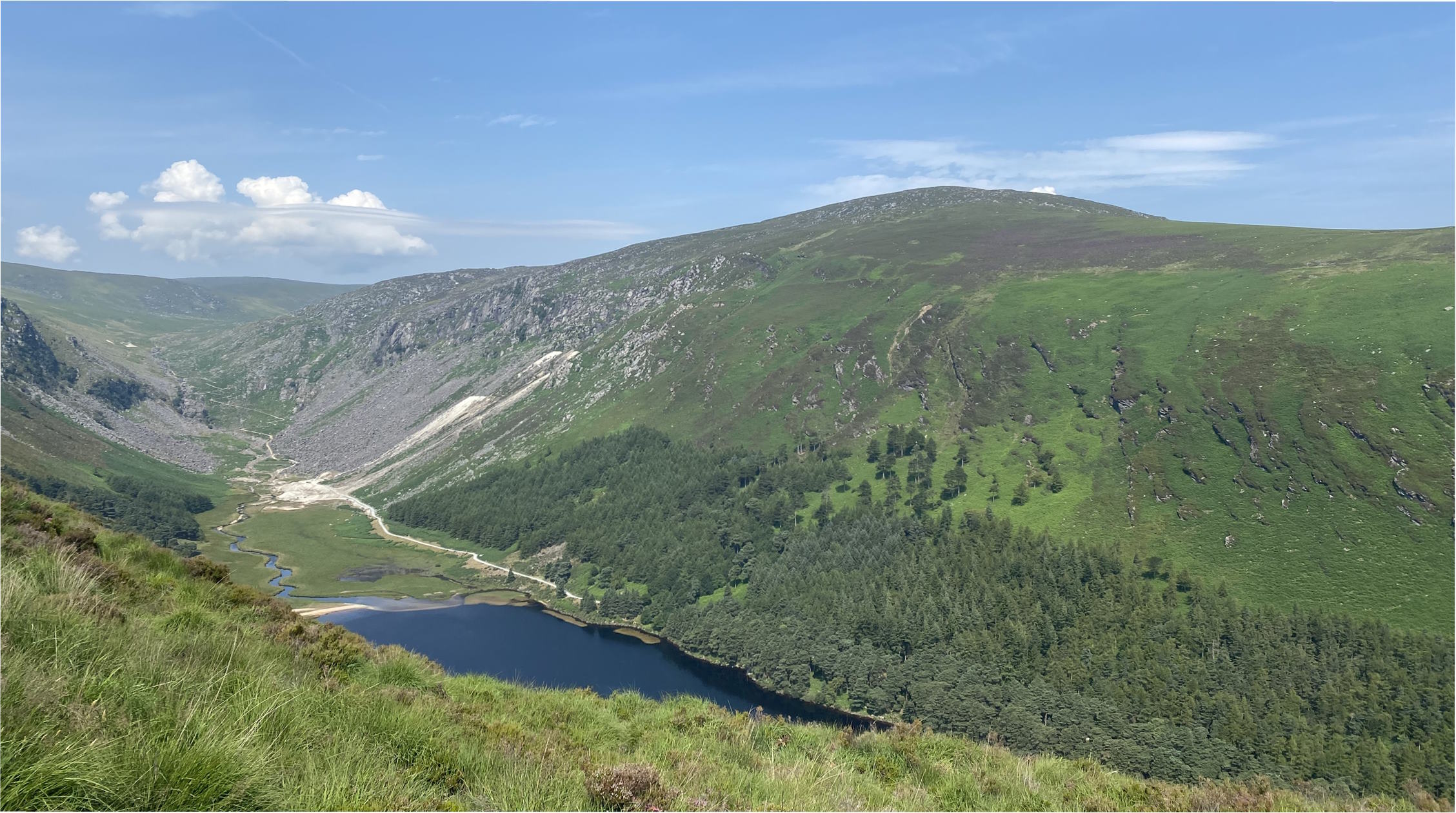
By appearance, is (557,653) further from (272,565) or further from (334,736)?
(334,736)

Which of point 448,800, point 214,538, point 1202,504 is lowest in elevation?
point 214,538

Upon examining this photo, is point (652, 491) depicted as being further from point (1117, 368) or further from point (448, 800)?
point (448, 800)

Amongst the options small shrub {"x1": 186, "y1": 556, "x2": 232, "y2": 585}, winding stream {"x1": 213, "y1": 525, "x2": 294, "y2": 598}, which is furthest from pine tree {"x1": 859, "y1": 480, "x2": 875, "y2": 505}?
small shrub {"x1": 186, "y1": 556, "x2": 232, "y2": 585}

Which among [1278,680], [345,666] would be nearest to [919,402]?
[1278,680]

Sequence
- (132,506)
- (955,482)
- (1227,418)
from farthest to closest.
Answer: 1. (132,506)
2. (955,482)
3. (1227,418)

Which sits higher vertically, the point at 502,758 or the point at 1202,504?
the point at 502,758

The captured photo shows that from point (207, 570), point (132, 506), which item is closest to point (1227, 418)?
point (207, 570)

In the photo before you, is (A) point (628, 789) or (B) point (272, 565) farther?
(B) point (272, 565)
